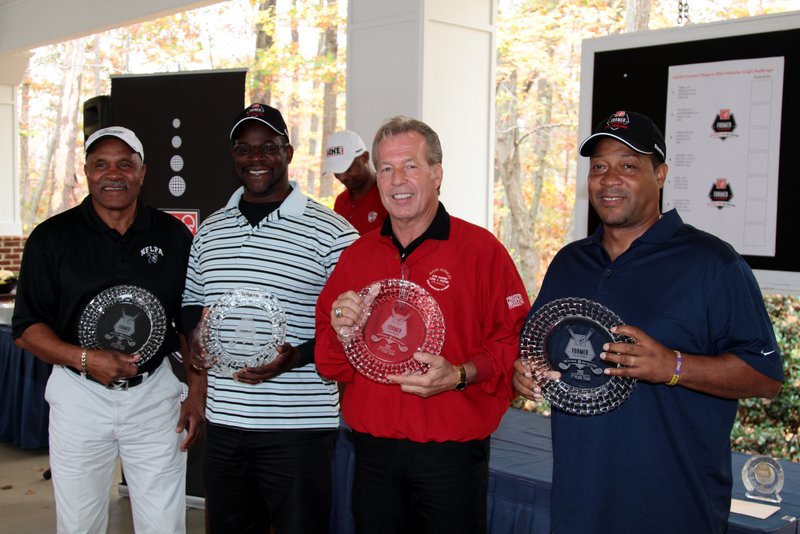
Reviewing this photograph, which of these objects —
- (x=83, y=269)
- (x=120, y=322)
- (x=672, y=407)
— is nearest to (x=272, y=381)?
(x=120, y=322)

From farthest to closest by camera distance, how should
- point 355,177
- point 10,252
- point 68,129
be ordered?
point 68,129 → point 10,252 → point 355,177

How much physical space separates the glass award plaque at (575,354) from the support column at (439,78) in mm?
3037

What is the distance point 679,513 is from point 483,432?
1.81 feet

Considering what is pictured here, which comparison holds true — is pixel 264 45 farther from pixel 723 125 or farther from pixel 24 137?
pixel 723 125

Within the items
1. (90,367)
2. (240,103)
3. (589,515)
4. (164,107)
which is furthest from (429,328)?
(164,107)

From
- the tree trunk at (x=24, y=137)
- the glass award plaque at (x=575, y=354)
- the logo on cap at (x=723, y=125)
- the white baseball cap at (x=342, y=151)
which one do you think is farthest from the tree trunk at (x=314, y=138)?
the glass award plaque at (x=575, y=354)

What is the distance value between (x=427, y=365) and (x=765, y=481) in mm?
1344

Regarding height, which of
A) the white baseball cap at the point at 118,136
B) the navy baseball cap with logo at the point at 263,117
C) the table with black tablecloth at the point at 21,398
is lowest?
the table with black tablecloth at the point at 21,398

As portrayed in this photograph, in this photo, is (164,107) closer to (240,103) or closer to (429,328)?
(240,103)

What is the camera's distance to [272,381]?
98.8 inches

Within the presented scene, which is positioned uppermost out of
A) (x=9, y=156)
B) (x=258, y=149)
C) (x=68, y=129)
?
(x=68, y=129)

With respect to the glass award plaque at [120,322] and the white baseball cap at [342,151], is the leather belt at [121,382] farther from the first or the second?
the white baseball cap at [342,151]

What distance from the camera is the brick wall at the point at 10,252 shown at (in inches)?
399

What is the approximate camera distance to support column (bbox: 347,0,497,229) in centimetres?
480
